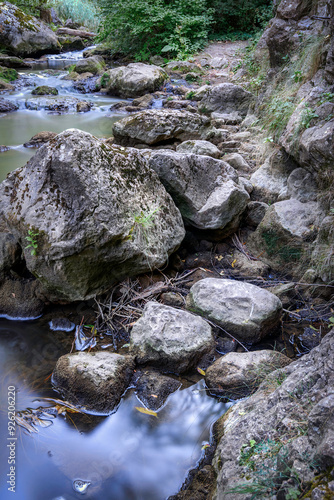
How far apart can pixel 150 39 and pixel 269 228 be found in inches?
539

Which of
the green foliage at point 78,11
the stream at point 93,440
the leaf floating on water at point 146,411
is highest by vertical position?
the green foliage at point 78,11

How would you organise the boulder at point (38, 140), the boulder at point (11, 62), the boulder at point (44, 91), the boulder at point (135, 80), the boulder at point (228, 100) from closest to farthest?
the boulder at point (38, 140)
the boulder at point (228, 100)
the boulder at point (135, 80)
the boulder at point (44, 91)
the boulder at point (11, 62)

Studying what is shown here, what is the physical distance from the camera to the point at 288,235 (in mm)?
3762

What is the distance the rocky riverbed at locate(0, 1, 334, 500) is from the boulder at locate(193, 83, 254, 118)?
112 inches

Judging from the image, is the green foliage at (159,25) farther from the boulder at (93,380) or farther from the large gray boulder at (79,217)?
the boulder at (93,380)

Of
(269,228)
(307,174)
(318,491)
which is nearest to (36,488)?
(318,491)

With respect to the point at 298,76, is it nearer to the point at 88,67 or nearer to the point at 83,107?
the point at 83,107

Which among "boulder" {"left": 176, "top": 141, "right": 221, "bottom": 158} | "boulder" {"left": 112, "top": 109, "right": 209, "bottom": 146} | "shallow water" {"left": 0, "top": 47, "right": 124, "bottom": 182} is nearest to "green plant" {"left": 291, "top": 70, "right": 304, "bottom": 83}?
"boulder" {"left": 176, "top": 141, "right": 221, "bottom": 158}

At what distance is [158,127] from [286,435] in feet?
17.6

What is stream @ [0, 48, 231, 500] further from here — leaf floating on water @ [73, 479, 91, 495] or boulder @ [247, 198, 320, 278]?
boulder @ [247, 198, 320, 278]

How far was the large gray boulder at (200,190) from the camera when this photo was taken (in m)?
4.02

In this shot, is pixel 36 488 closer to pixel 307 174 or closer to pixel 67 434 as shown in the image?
pixel 67 434

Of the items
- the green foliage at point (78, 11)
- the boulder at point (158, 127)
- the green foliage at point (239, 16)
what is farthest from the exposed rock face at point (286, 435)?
the green foliage at point (78, 11)

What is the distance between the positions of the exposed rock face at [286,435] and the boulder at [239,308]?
76cm
